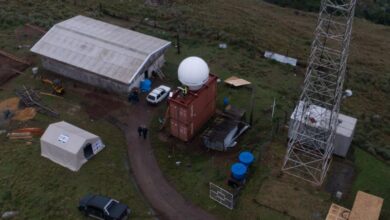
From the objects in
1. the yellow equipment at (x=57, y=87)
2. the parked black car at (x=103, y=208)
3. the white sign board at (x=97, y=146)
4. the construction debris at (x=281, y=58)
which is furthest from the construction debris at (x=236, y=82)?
the parked black car at (x=103, y=208)

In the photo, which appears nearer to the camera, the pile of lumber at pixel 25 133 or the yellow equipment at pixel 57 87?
the pile of lumber at pixel 25 133

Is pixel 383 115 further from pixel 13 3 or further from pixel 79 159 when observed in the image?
pixel 13 3

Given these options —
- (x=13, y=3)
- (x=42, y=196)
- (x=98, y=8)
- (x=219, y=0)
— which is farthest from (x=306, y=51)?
(x=13, y=3)

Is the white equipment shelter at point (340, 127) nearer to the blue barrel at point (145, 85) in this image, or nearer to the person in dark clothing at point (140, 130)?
the person in dark clothing at point (140, 130)

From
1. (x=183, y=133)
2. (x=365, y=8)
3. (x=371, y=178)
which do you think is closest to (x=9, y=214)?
(x=183, y=133)

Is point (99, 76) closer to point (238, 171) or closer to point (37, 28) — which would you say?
point (37, 28)

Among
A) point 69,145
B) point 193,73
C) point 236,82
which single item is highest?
point 193,73
